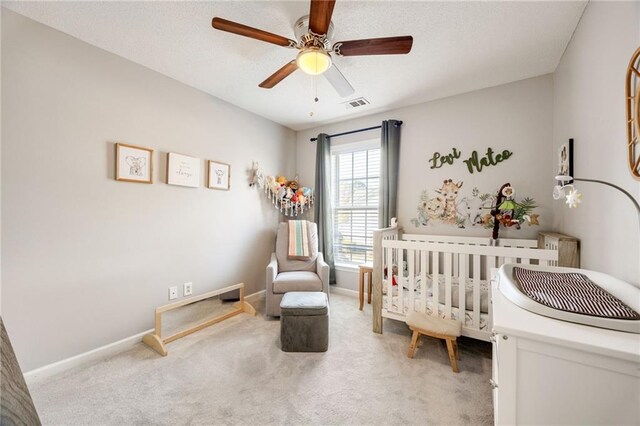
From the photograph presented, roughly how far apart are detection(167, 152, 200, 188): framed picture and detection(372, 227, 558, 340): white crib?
1944 millimetres

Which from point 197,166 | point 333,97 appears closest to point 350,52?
point 333,97

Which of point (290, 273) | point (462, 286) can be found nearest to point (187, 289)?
point (290, 273)

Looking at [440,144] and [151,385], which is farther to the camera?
[440,144]

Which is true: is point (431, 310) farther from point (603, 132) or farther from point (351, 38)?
point (351, 38)

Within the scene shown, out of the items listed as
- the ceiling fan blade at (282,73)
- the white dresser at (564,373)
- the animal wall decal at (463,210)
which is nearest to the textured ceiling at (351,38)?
the ceiling fan blade at (282,73)

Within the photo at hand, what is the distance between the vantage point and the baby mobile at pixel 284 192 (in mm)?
3334

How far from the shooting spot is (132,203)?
2158mm

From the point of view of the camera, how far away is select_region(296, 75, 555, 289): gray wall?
2.39m

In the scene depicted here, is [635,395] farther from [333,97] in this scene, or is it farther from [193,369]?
[333,97]

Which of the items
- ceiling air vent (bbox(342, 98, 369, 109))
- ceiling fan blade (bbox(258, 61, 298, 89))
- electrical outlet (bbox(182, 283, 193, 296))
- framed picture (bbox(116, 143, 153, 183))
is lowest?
electrical outlet (bbox(182, 283, 193, 296))

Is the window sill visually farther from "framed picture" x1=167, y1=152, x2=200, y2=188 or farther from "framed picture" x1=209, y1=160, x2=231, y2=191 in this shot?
"framed picture" x1=167, y1=152, x2=200, y2=188

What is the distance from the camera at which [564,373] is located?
694 millimetres

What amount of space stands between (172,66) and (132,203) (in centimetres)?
127

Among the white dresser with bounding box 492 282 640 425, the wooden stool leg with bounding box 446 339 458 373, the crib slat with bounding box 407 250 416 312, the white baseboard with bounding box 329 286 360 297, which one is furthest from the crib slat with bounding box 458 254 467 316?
the white baseboard with bounding box 329 286 360 297
